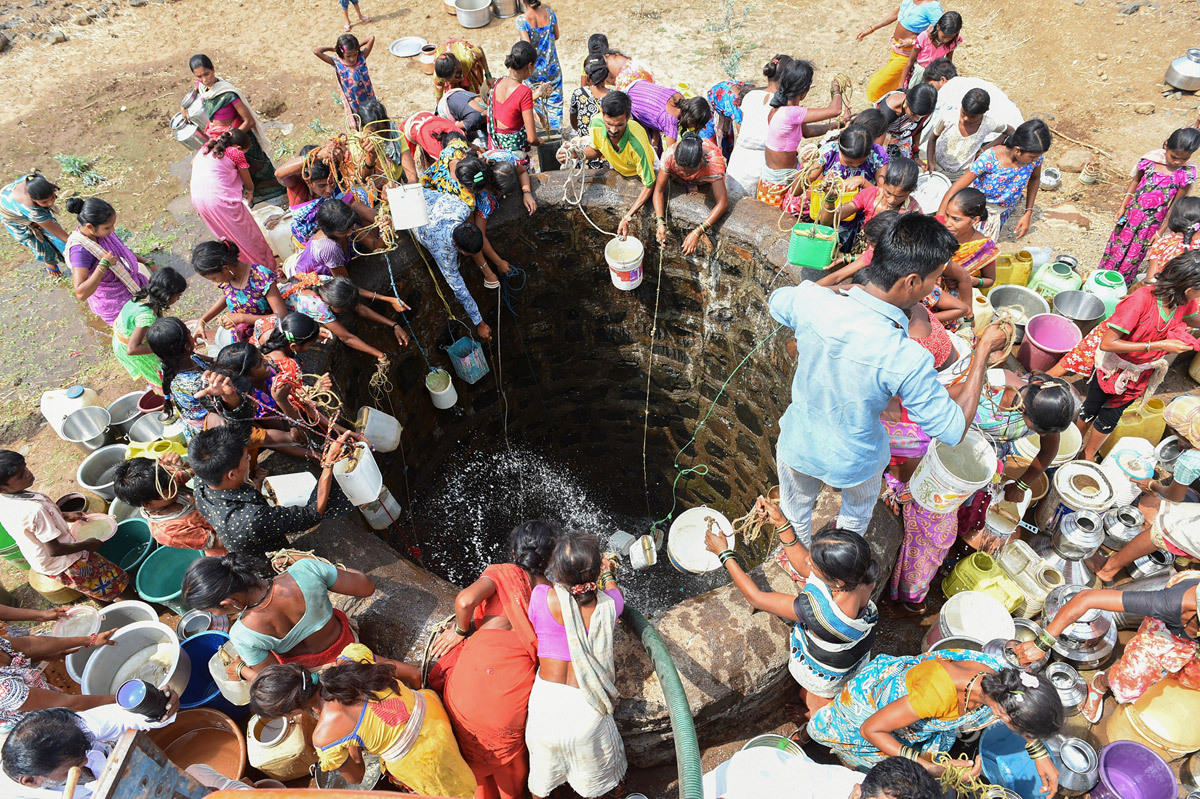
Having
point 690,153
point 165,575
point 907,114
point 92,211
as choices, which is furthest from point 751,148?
point 165,575

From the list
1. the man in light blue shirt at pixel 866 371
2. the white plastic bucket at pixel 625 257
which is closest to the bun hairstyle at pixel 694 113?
the white plastic bucket at pixel 625 257

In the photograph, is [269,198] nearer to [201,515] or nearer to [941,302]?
[201,515]

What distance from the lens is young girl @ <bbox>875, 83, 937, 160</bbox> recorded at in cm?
539

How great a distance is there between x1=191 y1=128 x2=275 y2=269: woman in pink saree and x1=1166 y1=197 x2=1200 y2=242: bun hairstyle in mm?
6133

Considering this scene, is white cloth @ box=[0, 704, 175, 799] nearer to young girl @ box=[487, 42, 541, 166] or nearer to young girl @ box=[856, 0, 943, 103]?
young girl @ box=[487, 42, 541, 166]

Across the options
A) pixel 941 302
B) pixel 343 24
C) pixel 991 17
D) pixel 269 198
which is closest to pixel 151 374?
pixel 269 198

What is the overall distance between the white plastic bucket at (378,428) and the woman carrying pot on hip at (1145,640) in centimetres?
324

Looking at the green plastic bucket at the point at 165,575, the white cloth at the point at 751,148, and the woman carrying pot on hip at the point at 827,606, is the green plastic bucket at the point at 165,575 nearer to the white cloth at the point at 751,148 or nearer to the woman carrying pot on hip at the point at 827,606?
the woman carrying pot on hip at the point at 827,606

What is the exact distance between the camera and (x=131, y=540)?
12.7 feet

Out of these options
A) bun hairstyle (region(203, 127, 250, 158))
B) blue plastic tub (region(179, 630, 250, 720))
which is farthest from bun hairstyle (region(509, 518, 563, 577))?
bun hairstyle (region(203, 127, 250, 158))

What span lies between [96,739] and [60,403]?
298 cm

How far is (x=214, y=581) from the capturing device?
95.0 inches

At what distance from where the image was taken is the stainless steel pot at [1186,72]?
23.9ft

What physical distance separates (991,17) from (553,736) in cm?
1091
